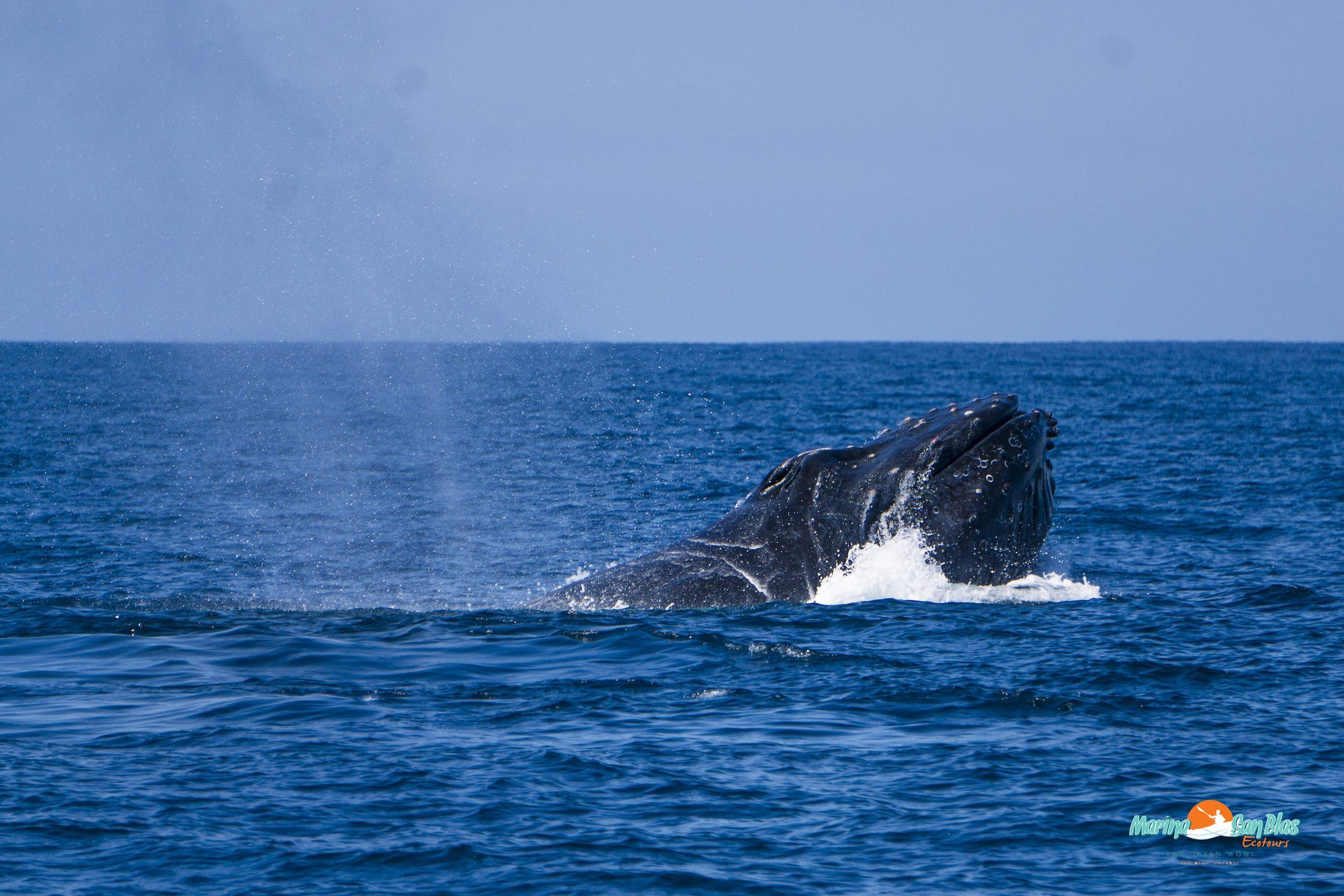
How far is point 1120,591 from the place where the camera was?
16172 mm

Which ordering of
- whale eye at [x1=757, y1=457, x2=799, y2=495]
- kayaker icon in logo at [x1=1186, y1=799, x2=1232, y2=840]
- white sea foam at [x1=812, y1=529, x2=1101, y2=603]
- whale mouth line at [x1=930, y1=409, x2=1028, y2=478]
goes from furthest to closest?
whale eye at [x1=757, y1=457, x2=799, y2=495] → white sea foam at [x1=812, y1=529, x2=1101, y2=603] → whale mouth line at [x1=930, y1=409, x2=1028, y2=478] → kayaker icon in logo at [x1=1186, y1=799, x2=1232, y2=840]

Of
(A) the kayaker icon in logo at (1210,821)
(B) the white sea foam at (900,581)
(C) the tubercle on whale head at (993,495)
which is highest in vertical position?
(C) the tubercle on whale head at (993,495)

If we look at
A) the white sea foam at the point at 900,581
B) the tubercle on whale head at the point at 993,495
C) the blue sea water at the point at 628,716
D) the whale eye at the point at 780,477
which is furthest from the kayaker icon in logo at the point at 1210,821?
the whale eye at the point at 780,477

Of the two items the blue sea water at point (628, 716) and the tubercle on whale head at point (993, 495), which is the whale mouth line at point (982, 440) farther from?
the blue sea water at point (628, 716)

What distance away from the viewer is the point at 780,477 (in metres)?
13.6

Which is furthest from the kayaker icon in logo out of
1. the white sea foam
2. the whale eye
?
the whale eye

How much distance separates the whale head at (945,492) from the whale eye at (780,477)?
2 cm

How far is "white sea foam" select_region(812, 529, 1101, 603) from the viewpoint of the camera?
→ 42.0 ft

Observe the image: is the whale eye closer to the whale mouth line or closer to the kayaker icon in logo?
the whale mouth line

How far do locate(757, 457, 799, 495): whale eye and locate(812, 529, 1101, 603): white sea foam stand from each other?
3.26 feet

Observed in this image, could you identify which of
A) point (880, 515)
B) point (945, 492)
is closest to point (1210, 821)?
point (945, 492)

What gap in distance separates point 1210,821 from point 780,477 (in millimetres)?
6129

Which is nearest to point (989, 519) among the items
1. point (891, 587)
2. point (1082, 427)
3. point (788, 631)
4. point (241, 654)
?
point (891, 587)

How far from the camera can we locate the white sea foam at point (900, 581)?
42.0 ft
